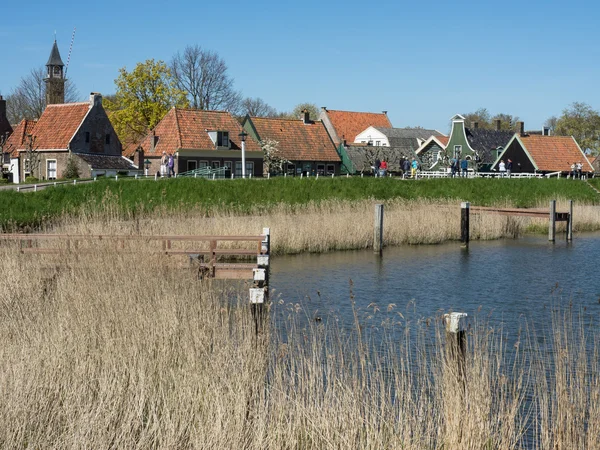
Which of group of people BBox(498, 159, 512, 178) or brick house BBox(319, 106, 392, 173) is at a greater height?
brick house BBox(319, 106, 392, 173)

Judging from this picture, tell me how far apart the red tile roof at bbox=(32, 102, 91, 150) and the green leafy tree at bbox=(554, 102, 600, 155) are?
5680cm

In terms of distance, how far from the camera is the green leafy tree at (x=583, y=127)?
88.4 m

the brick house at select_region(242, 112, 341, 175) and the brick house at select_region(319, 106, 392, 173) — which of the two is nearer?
the brick house at select_region(242, 112, 341, 175)

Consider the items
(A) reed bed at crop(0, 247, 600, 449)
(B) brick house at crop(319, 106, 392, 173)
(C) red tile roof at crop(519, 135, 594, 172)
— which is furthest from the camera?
(B) brick house at crop(319, 106, 392, 173)

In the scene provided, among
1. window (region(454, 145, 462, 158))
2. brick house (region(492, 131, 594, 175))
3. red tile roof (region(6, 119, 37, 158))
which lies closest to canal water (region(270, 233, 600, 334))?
red tile roof (region(6, 119, 37, 158))

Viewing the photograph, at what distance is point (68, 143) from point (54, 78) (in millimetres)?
21712

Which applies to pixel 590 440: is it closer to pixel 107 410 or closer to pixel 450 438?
pixel 450 438

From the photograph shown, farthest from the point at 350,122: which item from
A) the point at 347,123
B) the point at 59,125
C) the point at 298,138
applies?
the point at 59,125

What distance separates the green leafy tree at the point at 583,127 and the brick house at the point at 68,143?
179 feet

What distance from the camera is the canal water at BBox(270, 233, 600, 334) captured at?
1507cm

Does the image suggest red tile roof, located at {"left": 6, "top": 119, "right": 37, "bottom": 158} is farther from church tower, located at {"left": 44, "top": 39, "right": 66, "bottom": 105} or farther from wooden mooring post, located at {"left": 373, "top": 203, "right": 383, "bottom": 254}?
wooden mooring post, located at {"left": 373, "top": 203, "right": 383, "bottom": 254}

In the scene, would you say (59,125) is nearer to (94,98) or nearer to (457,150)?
(94,98)

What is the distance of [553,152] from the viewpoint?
64.4 m

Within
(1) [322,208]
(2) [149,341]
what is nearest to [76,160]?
(1) [322,208]
